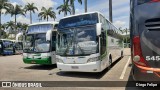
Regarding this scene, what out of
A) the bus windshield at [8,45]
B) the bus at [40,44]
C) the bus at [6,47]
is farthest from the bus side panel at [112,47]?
the bus windshield at [8,45]

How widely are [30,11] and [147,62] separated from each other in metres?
67.8

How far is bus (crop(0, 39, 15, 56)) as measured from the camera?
37531 millimetres

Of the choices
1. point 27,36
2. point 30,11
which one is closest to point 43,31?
point 27,36

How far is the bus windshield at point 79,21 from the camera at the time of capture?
12.2 meters

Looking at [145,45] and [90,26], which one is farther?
[90,26]

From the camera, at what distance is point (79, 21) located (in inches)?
492

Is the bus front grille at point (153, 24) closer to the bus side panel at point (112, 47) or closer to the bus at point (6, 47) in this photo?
the bus side panel at point (112, 47)

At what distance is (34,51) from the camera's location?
15.9 metres

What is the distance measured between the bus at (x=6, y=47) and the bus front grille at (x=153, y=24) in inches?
1297

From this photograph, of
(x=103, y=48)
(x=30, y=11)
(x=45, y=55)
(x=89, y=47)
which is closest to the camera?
(x=89, y=47)

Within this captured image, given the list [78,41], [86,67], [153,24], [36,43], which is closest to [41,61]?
[36,43]

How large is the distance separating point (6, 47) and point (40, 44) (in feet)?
80.6

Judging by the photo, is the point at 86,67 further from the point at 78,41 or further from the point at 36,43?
→ the point at 36,43

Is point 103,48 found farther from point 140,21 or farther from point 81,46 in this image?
point 140,21
